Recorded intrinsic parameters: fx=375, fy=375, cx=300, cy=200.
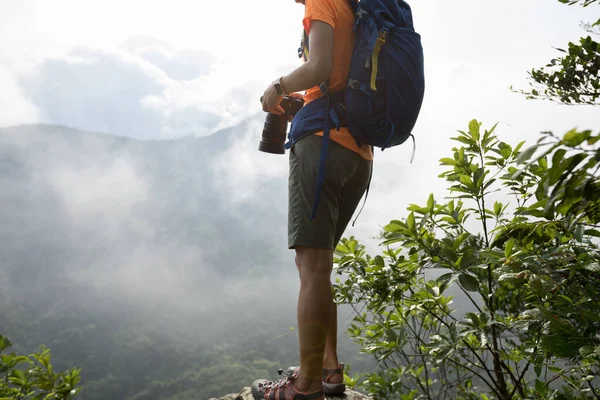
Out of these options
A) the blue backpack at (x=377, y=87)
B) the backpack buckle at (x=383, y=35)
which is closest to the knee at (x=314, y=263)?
the blue backpack at (x=377, y=87)

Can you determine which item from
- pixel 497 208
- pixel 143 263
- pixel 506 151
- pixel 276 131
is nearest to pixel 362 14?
pixel 276 131

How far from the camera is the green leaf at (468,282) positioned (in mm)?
1294

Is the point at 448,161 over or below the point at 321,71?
below

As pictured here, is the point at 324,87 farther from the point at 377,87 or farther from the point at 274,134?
the point at 274,134

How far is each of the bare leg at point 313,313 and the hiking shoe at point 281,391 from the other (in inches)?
1.0

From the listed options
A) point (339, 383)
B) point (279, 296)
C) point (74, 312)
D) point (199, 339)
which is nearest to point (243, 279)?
point (279, 296)

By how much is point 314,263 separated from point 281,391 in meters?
0.62

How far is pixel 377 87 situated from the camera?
5.32ft

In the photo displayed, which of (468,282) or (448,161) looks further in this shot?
(448,161)

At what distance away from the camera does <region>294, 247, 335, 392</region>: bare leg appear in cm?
154

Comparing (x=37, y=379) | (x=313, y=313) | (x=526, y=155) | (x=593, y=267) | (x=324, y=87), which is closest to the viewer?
(x=526, y=155)

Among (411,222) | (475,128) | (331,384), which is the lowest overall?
(331,384)

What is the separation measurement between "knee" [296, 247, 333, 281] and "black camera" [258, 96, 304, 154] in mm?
602

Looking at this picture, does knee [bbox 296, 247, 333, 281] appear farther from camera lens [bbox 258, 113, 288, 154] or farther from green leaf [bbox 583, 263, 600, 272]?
green leaf [bbox 583, 263, 600, 272]
